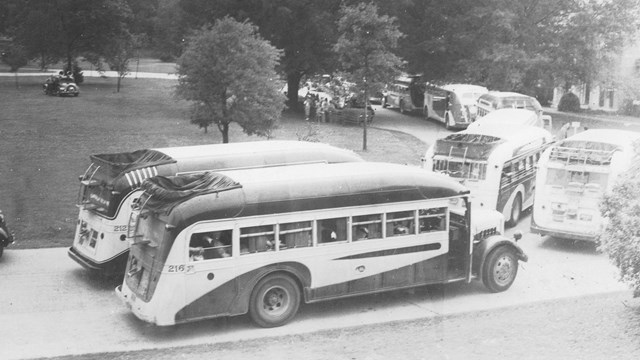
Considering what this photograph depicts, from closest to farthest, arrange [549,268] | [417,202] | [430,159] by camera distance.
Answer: [417,202] → [549,268] → [430,159]

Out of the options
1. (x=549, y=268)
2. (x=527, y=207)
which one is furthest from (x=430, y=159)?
(x=549, y=268)

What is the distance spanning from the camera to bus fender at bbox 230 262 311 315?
13078mm

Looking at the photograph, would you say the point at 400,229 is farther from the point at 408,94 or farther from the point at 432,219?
the point at 408,94

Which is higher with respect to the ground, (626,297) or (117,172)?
(117,172)

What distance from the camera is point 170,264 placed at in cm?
1250

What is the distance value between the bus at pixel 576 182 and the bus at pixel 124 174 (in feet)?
17.1

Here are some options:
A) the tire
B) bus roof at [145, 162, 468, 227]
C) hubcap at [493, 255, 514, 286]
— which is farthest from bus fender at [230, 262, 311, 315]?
the tire

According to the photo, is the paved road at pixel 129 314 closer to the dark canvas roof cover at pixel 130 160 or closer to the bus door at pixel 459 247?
the bus door at pixel 459 247

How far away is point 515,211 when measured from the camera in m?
22.2

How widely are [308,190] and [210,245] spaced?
6.51 ft

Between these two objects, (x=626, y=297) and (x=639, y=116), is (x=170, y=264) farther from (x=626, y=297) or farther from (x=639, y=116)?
(x=639, y=116)

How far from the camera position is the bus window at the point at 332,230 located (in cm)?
1387

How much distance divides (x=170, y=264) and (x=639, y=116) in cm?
3209

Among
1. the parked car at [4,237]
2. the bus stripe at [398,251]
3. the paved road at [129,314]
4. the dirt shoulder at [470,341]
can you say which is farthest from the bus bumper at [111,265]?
the bus stripe at [398,251]
